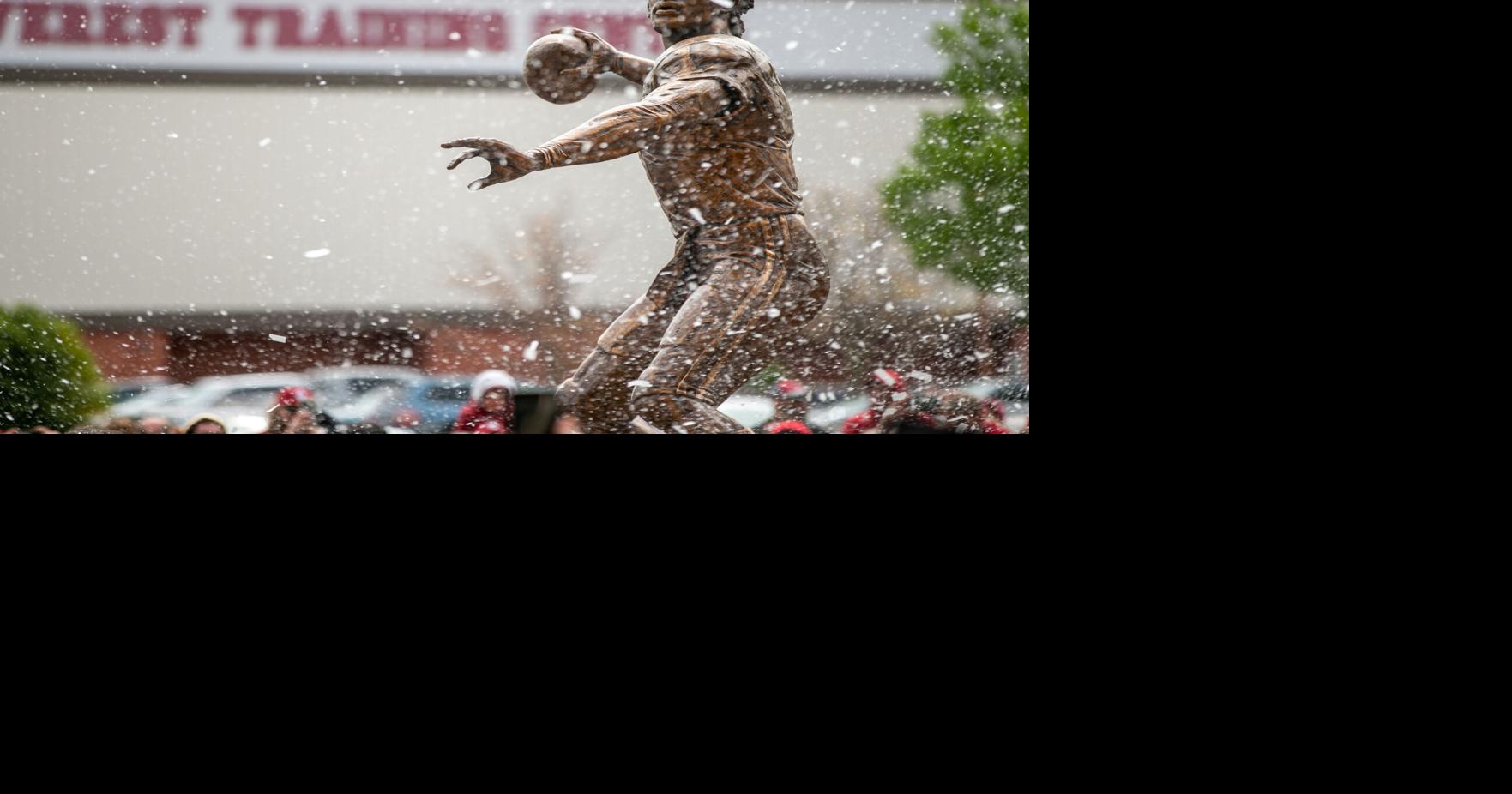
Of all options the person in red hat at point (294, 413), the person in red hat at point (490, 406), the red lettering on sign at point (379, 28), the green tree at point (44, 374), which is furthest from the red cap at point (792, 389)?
the green tree at point (44, 374)

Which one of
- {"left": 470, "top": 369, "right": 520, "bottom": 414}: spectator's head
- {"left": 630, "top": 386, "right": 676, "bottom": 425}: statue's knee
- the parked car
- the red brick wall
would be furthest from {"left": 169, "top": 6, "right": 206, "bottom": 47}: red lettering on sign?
{"left": 630, "top": 386, "right": 676, "bottom": 425}: statue's knee

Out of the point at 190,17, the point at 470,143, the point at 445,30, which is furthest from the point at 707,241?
the point at 190,17

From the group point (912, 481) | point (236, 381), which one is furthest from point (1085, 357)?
point (236, 381)

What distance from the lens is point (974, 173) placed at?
2295 mm

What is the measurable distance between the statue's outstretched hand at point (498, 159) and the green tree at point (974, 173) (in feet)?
2.23

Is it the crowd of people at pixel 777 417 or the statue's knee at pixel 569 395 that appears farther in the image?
the statue's knee at pixel 569 395

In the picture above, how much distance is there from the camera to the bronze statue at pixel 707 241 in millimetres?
2254

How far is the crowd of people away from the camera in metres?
2.14

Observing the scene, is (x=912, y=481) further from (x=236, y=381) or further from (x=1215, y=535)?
(x=236, y=381)

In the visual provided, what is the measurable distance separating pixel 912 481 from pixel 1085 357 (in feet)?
1.16

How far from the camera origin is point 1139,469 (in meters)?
2.07

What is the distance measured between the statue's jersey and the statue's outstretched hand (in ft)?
0.86

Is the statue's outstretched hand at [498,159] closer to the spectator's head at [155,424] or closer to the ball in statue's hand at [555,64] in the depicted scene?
the ball in statue's hand at [555,64]

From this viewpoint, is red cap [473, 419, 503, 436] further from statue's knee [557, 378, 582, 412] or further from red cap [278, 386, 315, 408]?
red cap [278, 386, 315, 408]
